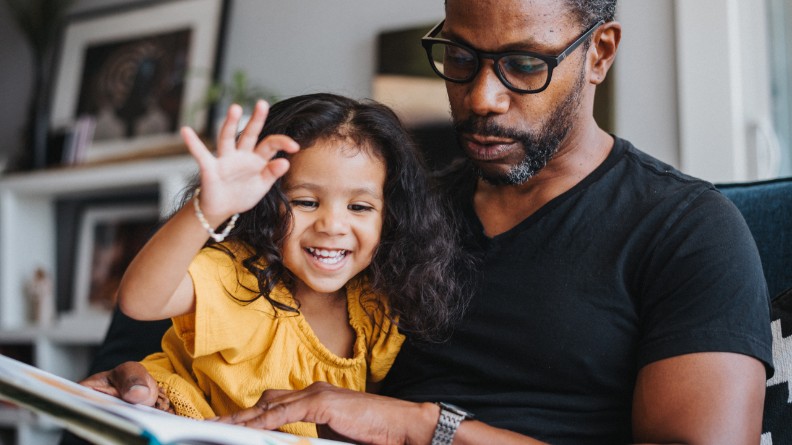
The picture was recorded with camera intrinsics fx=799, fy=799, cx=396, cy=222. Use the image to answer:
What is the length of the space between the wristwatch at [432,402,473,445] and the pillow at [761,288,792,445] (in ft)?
1.43

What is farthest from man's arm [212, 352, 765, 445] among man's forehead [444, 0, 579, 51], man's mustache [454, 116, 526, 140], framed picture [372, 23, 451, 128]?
framed picture [372, 23, 451, 128]

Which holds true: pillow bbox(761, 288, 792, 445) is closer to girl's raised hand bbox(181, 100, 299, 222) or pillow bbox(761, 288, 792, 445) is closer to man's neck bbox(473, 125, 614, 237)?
man's neck bbox(473, 125, 614, 237)

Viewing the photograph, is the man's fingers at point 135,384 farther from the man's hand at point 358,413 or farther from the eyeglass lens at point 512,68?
the eyeglass lens at point 512,68

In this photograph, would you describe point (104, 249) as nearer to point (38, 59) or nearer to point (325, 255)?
point (38, 59)

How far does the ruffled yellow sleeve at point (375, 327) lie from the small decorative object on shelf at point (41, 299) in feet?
7.67

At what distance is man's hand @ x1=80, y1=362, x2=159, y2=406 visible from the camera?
1.14 meters

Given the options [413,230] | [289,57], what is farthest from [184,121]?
[413,230]

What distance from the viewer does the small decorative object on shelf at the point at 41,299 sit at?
3357 millimetres

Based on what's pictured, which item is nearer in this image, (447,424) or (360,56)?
(447,424)

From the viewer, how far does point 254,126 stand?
98 cm

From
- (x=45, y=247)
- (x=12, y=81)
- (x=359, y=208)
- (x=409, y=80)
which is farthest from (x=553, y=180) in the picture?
(x=12, y=81)

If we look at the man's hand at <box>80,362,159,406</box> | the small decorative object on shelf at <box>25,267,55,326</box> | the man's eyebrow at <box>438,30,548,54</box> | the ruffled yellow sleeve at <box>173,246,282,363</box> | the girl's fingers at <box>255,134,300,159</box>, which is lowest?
the small decorative object on shelf at <box>25,267,55,326</box>

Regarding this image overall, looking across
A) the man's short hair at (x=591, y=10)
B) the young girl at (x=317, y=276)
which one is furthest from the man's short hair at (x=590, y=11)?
the young girl at (x=317, y=276)

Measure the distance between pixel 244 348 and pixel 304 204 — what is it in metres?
0.25
